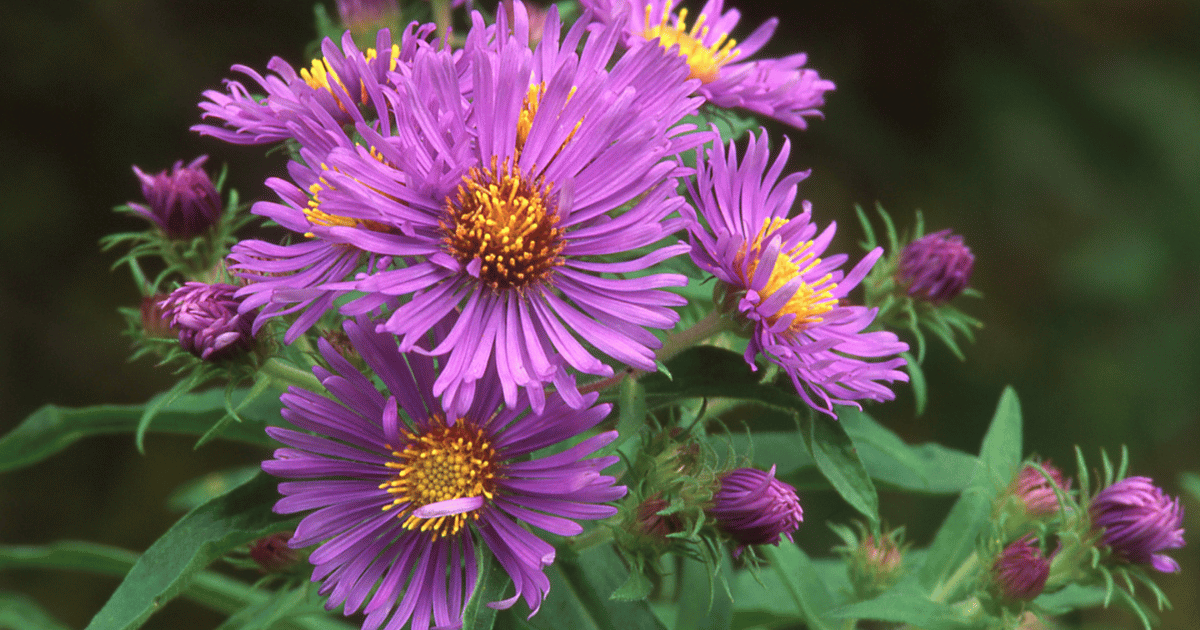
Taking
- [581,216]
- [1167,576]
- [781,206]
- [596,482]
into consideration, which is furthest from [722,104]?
[1167,576]

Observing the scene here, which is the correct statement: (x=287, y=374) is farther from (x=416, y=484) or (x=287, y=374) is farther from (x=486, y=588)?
(x=486, y=588)

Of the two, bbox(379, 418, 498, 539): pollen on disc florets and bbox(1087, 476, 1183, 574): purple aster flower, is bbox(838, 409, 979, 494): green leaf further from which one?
bbox(379, 418, 498, 539): pollen on disc florets

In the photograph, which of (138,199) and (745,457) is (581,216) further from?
(138,199)

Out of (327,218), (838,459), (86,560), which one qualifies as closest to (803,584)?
(838,459)

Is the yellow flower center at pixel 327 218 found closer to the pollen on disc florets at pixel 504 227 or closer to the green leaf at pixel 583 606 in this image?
the pollen on disc florets at pixel 504 227

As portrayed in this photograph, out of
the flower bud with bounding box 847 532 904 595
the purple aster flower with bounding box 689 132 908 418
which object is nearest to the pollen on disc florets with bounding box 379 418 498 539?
the purple aster flower with bounding box 689 132 908 418

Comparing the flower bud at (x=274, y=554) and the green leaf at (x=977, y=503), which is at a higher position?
the green leaf at (x=977, y=503)

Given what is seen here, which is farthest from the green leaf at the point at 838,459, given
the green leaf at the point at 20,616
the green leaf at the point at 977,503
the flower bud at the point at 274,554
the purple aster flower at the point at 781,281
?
the green leaf at the point at 20,616
